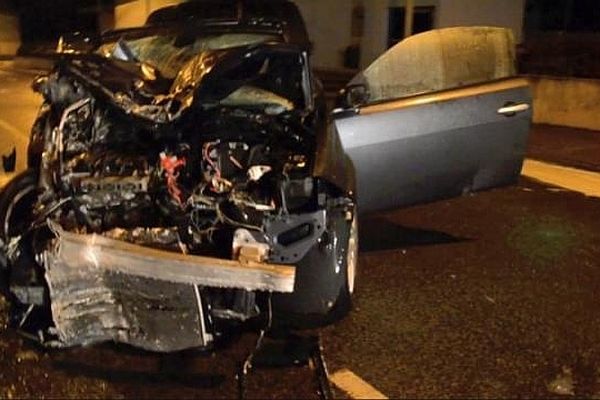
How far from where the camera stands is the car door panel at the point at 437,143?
5230 millimetres

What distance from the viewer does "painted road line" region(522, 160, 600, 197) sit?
807 cm

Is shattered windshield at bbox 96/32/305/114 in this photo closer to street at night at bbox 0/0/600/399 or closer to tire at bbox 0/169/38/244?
street at night at bbox 0/0/600/399

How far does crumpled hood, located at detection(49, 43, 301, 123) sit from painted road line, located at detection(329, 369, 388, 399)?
5.36ft

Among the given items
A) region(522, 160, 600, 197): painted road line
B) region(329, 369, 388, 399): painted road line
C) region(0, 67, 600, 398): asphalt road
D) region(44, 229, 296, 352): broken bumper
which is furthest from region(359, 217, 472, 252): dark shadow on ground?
region(44, 229, 296, 352): broken bumper

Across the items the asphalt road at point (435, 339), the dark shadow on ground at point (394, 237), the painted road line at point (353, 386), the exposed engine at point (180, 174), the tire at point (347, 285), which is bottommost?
the dark shadow on ground at point (394, 237)

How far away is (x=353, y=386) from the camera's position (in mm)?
3807

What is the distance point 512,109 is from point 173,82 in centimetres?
236

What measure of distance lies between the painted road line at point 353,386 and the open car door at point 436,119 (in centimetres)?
160

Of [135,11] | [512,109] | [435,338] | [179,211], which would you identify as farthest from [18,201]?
[135,11]

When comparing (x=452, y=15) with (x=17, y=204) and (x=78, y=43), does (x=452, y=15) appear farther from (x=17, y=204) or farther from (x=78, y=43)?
(x=17, y=204)

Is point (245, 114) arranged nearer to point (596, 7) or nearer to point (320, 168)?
point (320, 168)

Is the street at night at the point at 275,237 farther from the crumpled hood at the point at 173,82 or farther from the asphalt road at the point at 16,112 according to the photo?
the asphalt road at the point at 16,112

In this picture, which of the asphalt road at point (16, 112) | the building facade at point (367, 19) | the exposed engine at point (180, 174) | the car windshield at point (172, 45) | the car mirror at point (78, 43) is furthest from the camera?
the building facade at point (367, 19)

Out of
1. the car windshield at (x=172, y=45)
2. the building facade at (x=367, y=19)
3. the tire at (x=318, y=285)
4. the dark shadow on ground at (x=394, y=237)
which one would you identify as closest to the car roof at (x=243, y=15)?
the car windshield at (x=172, y=45)
